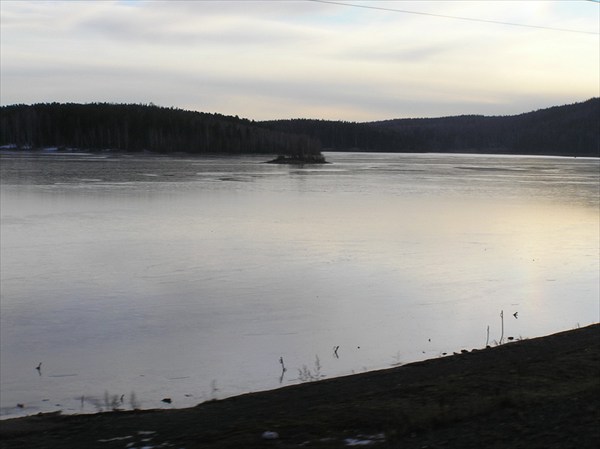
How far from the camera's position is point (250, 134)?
356 ft

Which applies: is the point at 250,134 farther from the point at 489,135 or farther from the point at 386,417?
the point at 386,417

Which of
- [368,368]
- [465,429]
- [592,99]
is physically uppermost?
→ [592,99]

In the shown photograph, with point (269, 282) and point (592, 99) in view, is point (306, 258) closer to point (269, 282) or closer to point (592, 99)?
point (269, 282)

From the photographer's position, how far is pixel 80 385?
6.48 metres

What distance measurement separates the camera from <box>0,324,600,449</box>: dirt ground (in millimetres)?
4273

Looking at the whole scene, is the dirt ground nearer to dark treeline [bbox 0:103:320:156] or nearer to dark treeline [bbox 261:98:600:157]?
dark treeline [bbox 0:103:320:156]

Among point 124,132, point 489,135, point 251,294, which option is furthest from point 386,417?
point 489,135

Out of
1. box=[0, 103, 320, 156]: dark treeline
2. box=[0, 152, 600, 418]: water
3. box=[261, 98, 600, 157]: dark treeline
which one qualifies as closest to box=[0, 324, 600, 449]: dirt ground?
box=[0, 152, 600, 418]: water

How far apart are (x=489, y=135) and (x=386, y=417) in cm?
16899

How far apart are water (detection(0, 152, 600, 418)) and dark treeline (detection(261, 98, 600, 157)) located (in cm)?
12295

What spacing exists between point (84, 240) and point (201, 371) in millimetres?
8406

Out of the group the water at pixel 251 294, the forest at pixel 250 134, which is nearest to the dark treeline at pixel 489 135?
the forest at pixel 250 134

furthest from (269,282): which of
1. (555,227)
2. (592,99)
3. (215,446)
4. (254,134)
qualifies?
(592,99)

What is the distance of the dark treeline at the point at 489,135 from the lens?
14125 centimetres
